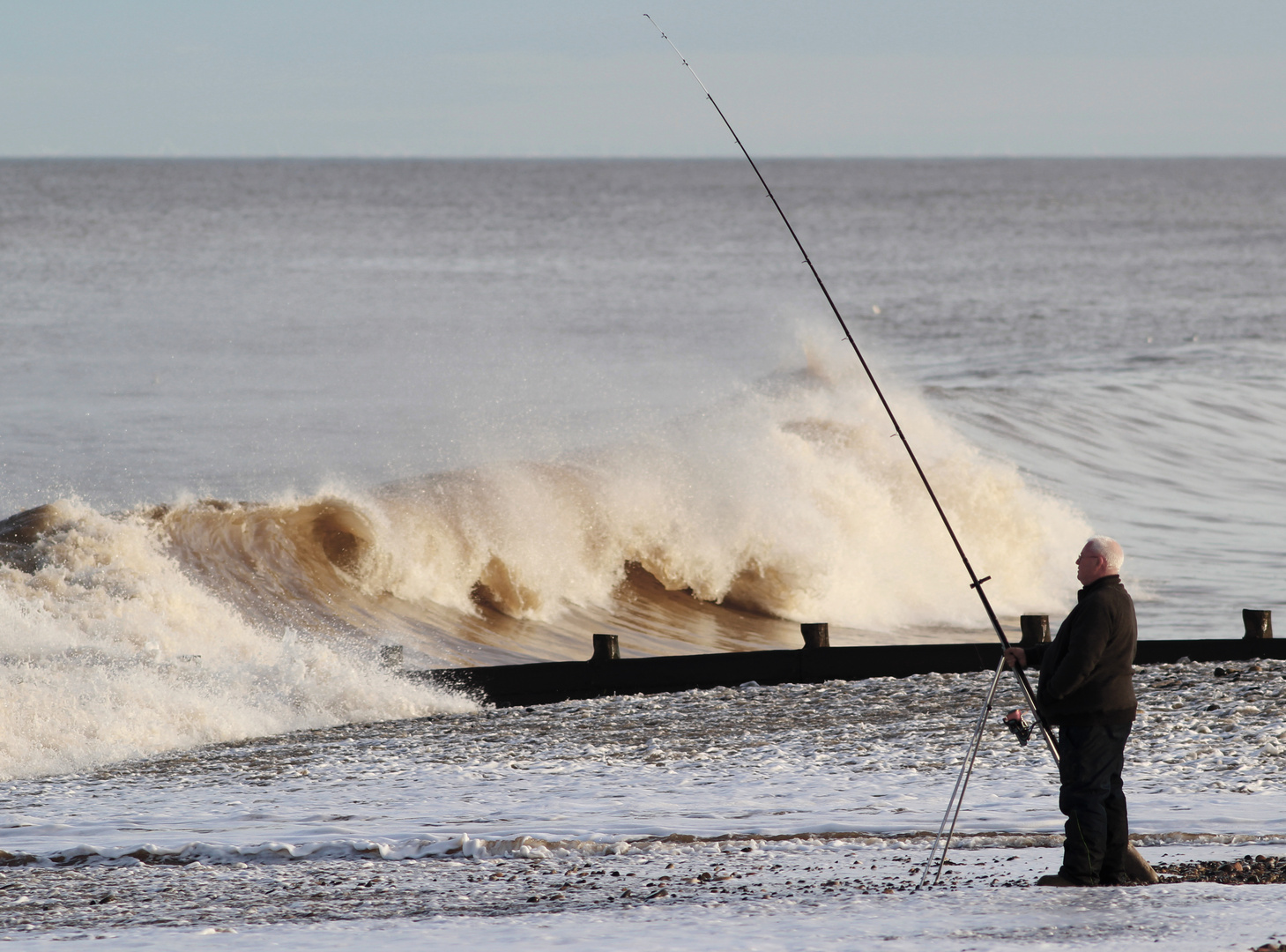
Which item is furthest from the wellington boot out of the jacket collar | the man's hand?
the jacket collar

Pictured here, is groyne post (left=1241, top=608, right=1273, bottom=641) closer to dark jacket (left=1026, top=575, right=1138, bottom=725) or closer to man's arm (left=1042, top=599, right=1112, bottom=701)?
dark jacket (left=1026, top=575, right=1138, bottom=725)

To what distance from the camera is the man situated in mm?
5035

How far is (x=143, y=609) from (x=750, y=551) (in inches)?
251

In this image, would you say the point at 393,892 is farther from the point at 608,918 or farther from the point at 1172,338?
the point at 1172,338

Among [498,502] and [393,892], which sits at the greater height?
[498,502]

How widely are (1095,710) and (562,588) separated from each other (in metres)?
10.3

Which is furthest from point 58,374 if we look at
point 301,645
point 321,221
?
point 321,221

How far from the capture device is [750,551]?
15672mm

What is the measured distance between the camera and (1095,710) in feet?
16.6

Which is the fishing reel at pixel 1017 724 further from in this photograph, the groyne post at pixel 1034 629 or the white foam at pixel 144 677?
the white foam at pixel 144 677

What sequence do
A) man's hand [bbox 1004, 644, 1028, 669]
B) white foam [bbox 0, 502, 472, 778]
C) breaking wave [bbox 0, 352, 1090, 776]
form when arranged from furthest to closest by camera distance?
breaking wave [bbox 0, 352, 1090, 776]
white foam [bbox 0, 502, 472, 778]
man's hand [bbox 1004, 644, 1028, 669]

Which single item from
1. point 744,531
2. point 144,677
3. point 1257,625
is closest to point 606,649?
point 144,677

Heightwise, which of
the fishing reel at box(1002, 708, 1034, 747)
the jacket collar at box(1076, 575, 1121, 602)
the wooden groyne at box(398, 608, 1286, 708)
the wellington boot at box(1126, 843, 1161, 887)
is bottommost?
the wellington boot at box(1126, 843, 1161, 887)

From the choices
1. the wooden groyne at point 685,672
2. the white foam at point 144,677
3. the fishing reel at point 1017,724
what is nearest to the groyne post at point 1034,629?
the wooden groyne at point 685,672
